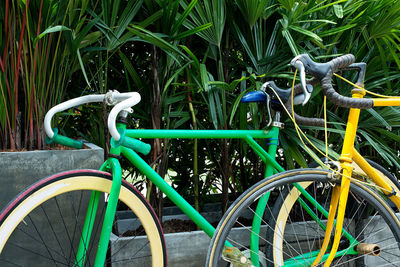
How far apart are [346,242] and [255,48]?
89 centimetres

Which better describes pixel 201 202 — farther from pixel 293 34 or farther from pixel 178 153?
pixel 293 34

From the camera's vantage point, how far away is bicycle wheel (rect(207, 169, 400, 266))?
1.28 meters

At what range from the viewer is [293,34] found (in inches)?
70.7

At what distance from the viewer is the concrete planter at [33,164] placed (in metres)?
1.38

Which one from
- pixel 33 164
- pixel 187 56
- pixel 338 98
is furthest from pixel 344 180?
pixel 33 164

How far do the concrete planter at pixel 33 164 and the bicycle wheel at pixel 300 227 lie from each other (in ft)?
1.82

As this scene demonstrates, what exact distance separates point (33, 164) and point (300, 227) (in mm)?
1169

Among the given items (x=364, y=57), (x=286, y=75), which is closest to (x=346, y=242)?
(x=286, y=75)

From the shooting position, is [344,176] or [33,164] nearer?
[344,176]

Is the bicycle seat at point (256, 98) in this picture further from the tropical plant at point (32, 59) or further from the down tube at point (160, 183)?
the tropical plant at point (32, 59)

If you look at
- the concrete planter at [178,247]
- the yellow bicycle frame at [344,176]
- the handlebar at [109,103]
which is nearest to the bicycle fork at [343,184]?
the yellow bicycle frame at [344,176]

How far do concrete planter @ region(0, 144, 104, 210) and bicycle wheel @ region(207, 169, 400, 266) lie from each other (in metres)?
0.55

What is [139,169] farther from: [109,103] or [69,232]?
[69,232]

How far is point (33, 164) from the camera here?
1.43 metres
